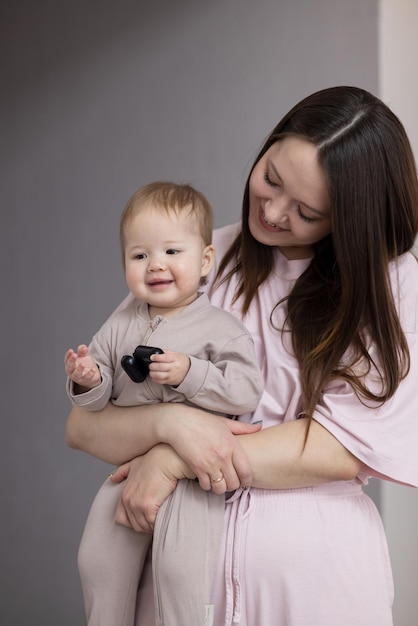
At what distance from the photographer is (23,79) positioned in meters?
4.15

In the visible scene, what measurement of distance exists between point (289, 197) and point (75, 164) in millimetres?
2239

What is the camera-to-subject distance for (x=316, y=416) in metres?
1.83

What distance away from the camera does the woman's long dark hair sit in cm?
185

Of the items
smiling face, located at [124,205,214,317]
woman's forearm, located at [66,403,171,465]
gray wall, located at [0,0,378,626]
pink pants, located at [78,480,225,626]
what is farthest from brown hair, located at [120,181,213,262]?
gray wall, located at [0,0,378,626]

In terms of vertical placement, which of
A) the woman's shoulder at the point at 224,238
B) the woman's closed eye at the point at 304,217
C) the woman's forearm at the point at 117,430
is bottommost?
the woman's forearm at the point at 117,430

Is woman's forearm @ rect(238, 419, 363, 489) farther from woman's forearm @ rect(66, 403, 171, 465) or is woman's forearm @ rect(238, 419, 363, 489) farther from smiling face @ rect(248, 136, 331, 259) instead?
smiling face @ rect(248, 136, 331, 259)

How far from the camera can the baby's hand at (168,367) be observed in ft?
5.45

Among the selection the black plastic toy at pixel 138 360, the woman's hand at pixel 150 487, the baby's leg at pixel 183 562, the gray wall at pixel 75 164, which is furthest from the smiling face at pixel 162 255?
Answer: the gray wall at pixel 75 164

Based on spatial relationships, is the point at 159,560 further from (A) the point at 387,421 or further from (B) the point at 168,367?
(A) the point at 387,421

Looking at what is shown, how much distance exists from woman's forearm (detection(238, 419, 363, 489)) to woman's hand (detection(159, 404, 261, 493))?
3 cm

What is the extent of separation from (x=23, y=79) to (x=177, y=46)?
0.95 meters

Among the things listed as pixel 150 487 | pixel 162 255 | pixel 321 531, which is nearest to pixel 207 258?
pixel 162 255

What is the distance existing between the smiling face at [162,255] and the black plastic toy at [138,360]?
0.18 metres

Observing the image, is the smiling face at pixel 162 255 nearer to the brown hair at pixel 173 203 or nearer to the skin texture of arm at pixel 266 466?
the brown hair at pixel 173 203
